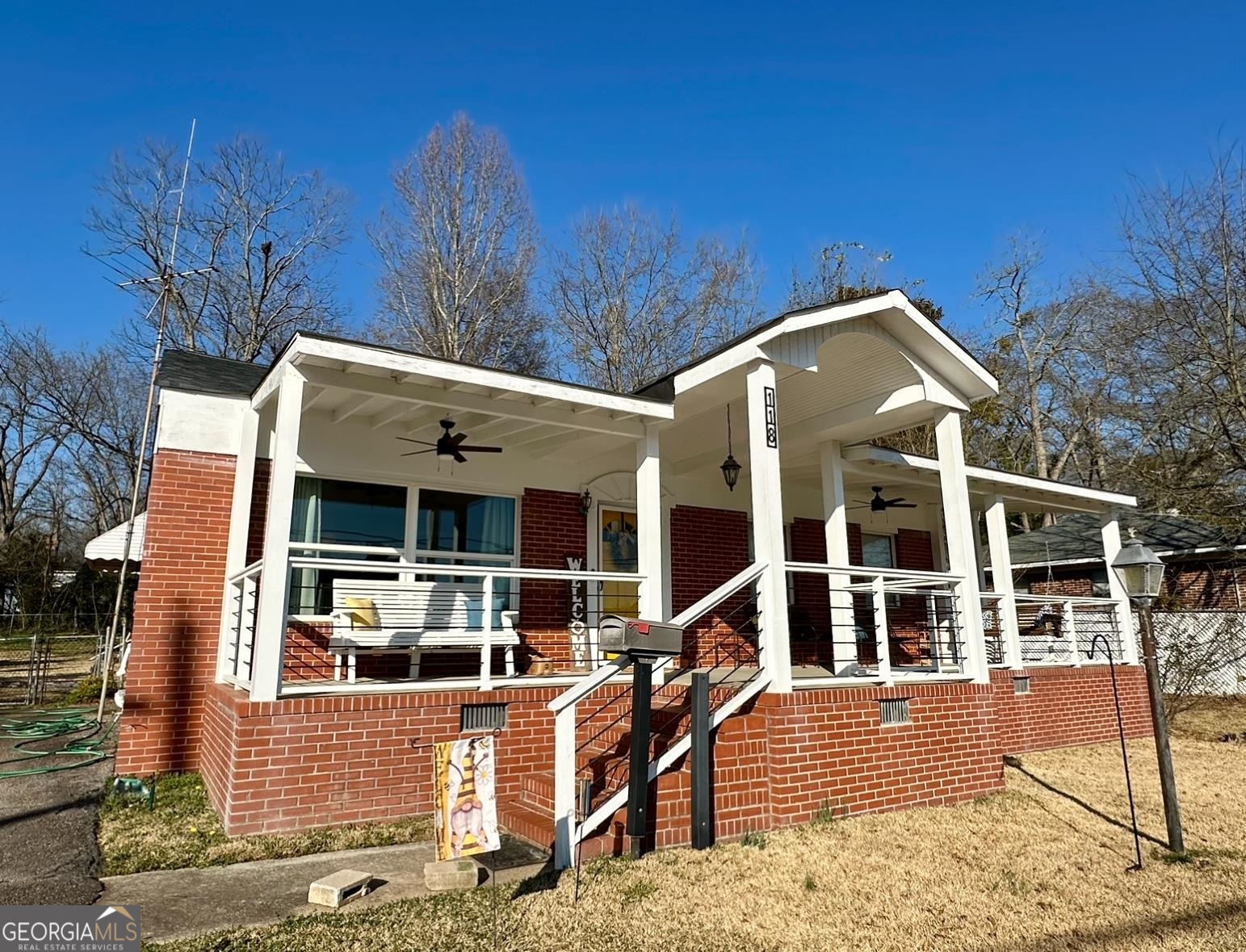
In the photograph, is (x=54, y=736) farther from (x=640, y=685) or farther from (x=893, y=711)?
(x=893, y=711)

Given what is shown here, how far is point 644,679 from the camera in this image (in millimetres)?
5160

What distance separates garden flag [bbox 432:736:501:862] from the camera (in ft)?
14.3

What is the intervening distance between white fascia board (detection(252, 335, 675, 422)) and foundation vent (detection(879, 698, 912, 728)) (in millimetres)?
3320

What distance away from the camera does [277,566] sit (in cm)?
586

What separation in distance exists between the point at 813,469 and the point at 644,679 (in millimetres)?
6710

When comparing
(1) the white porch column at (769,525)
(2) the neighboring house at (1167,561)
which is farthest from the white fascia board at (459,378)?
(2) the neighboring house at (1167,561)

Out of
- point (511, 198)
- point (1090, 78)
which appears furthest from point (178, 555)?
point (511, 198)

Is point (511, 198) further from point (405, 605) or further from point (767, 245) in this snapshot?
point (405, 605)

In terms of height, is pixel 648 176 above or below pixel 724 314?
above

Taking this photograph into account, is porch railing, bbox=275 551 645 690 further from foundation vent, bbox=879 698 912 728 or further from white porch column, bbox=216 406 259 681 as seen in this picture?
foundation vent, bbox=879 698 912 728

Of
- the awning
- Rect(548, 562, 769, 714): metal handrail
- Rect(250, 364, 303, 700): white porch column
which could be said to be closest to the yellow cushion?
Rect(250, 364, 303, 700): white porch column

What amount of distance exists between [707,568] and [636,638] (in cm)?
627

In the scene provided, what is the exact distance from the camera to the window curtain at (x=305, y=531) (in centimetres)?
796

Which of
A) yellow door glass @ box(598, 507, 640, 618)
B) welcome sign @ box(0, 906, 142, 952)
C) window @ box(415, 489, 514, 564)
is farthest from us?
yellow door glass @ box(598, 507, 640, 618)
